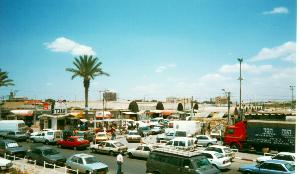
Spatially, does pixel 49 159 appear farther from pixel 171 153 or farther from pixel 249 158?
pixel 249 158

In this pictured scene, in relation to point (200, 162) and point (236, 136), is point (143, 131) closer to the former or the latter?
point (236, 136)

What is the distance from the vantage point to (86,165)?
2220 centimetres

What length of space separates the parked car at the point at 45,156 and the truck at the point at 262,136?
18.1m

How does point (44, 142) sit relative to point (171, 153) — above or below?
below

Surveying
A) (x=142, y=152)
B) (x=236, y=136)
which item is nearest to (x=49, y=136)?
(x=142, y=152)

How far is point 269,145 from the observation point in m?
31.5

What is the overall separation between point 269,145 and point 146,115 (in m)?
50.8

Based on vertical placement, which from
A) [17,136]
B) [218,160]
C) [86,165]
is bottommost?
[17,136]

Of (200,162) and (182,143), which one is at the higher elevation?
(200,162)

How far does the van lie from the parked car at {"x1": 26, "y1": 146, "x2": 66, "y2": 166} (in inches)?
352

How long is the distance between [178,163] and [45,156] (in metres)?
12.9

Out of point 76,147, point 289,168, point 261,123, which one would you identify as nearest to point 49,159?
point 76,147

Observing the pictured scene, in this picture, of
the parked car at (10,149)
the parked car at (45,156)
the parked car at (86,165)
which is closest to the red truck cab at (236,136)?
the parked car at (86,165)

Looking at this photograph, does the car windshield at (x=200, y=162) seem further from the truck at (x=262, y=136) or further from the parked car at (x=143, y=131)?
the parked car at (x=143, y=131)
